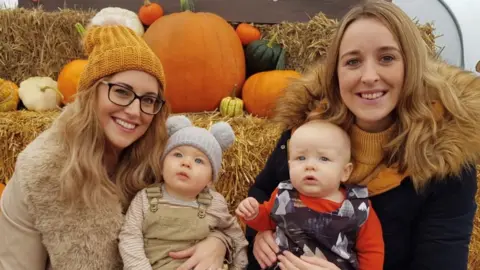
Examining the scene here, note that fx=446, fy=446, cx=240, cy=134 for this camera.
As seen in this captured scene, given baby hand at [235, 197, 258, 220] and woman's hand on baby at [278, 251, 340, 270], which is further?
baby hand at [235, 197, 258, 220]

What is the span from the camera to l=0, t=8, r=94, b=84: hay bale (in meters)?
3.29

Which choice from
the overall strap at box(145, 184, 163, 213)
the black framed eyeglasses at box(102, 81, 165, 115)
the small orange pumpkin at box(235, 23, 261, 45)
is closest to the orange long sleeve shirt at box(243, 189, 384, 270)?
the overall strap at box(145, 184, 163, 213)

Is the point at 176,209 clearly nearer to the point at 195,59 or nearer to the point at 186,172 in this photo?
the point at 186,172

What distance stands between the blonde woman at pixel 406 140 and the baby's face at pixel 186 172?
332 millimetres

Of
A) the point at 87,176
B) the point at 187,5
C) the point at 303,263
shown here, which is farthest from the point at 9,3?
the point at 303,263

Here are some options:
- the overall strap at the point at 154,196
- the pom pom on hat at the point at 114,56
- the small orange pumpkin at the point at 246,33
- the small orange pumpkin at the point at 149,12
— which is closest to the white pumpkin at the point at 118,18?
the small orange pumpkin at the point at 149,12

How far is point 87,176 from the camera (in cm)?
152

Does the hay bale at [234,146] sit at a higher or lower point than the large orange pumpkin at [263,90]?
lower

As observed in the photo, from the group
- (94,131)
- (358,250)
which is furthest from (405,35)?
(94,131)

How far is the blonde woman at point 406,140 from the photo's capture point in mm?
1507

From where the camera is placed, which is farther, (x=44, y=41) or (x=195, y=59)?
(x=44, y=41)

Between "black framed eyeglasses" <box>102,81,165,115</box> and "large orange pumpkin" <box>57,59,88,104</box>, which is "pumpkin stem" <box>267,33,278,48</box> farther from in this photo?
"black framed eyeglasses" <box>102,81,165,115</box>

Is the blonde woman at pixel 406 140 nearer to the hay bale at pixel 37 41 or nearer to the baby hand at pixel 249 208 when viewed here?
the baby hand at pixel 249 208

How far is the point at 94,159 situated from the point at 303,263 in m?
0.80
